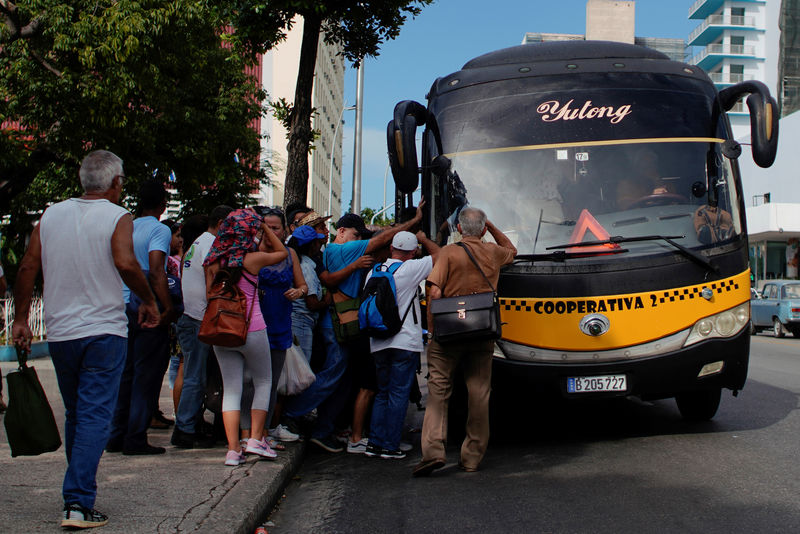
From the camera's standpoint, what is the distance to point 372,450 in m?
7.53

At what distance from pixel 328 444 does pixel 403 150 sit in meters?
2.48

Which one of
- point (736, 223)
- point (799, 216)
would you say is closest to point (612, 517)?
point (736, 223)

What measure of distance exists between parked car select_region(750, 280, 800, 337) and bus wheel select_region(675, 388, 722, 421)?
764 inches

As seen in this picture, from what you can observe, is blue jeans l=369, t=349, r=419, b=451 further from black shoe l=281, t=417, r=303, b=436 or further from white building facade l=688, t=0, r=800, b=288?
white building facade l=688, t=0, r=800, b=288

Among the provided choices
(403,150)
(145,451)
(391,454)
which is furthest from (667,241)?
(145,451)

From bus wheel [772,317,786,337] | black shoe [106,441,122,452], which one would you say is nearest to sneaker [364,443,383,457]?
black shoe [106,441,122,452]

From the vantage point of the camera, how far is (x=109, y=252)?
493 cm

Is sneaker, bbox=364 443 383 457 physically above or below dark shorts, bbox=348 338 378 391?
below

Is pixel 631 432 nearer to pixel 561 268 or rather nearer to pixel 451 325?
pixel 561 268

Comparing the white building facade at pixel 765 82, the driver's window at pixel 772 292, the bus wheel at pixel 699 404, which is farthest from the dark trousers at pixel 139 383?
the white building facade at pixel 765 82

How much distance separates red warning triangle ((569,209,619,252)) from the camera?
734 centimetres

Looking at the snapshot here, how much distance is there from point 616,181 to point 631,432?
7.57ft

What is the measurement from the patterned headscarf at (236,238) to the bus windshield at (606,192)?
2.14m

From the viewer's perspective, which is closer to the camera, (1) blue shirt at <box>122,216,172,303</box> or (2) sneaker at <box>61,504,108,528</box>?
(2) sneaker at <box>61,504,108,528</box>
